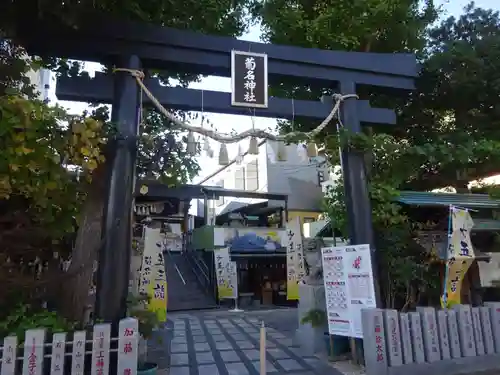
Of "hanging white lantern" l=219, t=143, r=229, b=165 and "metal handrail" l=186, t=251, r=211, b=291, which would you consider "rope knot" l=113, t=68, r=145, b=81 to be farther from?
"metal handrail" l=186, t=251, r=211, b=291

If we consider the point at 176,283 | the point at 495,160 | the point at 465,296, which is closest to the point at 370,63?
the point at 495,160

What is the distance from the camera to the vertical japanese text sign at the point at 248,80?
6910 millimetres

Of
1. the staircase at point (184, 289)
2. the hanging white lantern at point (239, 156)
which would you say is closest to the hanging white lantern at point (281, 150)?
the hanging white lantern at point (239, 156)

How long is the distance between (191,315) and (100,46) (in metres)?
12.6

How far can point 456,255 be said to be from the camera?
7766 millimetres

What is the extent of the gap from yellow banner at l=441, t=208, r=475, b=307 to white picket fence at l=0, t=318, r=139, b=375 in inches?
235

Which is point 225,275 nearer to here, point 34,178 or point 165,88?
point 165,88

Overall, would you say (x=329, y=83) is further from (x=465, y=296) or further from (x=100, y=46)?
(x=465, y=296)

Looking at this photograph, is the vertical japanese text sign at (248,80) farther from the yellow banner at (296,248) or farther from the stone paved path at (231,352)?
the yellow banner at (296,248)

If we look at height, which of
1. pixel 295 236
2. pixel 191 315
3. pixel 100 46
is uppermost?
pixel 100 46

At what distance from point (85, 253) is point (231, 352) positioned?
444 centimetres

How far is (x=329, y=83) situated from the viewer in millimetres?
7895

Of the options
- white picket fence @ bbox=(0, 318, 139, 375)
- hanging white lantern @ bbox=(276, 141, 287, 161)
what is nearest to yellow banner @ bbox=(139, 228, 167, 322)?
white picket fence @ bbox=(0, 318, 139, 375)

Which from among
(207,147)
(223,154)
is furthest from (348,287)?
(207,147)
